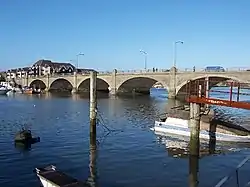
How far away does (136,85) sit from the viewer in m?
121

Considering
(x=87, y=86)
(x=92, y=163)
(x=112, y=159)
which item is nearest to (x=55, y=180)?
(x=92, y=163)

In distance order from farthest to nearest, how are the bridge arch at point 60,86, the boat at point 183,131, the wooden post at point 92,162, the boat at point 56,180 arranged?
the bridge arch at point 60,86
the boat at point 183,131
the wooden post at point 92,162
the boat at point 56,180

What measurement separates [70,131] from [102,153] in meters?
11.5

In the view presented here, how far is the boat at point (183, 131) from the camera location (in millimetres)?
32719

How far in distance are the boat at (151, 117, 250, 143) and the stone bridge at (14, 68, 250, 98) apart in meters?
18.4

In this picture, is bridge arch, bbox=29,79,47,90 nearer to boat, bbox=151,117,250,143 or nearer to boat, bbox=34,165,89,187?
boat, bbox=151,117,250,143

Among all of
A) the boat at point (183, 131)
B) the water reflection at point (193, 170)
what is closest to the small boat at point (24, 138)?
the boat at point (183, 131)

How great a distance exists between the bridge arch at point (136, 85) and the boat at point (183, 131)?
69994 millimetres

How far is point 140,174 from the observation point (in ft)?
76.5

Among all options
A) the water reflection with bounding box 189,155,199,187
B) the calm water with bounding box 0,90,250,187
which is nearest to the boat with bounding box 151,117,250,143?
the calm water with bounding box 0,90,250,187

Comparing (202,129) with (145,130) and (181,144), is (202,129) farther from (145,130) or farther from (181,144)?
(145,130)

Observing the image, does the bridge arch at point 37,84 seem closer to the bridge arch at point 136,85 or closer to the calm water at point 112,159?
the bridge arch at point 136,85

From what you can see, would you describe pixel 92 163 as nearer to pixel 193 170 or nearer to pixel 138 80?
pixel 193 170

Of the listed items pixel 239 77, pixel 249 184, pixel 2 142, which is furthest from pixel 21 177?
pixel 239 77
